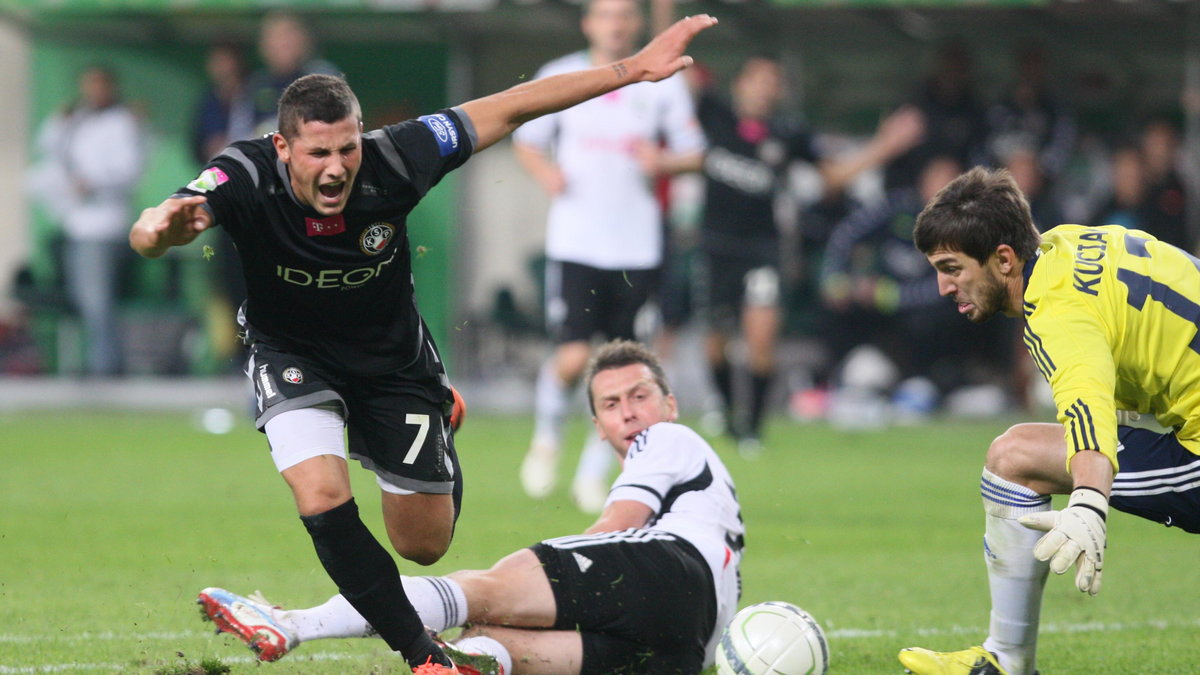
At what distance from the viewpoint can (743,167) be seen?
42.8 feet

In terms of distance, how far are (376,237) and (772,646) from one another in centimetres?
188

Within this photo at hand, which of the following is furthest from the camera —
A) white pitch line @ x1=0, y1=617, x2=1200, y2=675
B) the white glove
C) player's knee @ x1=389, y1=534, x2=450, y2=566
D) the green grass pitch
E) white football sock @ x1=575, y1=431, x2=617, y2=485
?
white football sock @ x1=575, y1=431, x2=617, y2=485

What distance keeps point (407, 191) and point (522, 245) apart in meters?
11.9

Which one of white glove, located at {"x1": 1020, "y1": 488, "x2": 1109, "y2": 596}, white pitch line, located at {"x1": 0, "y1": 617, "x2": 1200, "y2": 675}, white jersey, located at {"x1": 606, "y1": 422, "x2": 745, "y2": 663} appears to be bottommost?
white pitch line, located at {"x1": 0, "y1": 617, "x2": 1200, "y2": 675}

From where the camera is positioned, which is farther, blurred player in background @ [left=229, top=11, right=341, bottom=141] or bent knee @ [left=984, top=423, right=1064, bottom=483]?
blurred player in background @ [left=229, top=11, right=341, bottom=141]

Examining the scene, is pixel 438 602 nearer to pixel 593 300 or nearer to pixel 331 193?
pixel 331 193

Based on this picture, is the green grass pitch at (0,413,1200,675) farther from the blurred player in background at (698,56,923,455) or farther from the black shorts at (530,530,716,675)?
Result: the blurred player in background at (698,56,923,455)

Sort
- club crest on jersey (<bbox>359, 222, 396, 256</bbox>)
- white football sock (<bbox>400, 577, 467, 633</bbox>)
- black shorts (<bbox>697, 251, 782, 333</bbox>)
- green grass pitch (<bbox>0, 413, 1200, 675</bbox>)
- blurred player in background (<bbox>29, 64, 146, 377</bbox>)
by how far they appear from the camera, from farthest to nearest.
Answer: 1. blurred player in background (<bbox>29, 64, 146, 377</bbox>)
2. black shorts (<bbox>697, 251, 782, 333</bbox>)
3. green grass pitch (<bbox>0, 413, 1200, 675</bbox>)
4. club crest on jersey (<bbox>359, 222, 396, 256</bbox>)
5. white football sock (<bbox>400, 577, 467, 633</bbox>)

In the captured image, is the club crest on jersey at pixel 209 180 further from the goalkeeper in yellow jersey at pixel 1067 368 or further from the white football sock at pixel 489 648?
the goalkeeper in yellow jersey at pixel 1067 368

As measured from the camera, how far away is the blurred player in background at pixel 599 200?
9.68 m

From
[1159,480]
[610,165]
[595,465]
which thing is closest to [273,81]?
[610,165]

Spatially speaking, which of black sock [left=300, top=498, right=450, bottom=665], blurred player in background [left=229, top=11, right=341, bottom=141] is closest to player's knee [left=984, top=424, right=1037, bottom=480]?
black sock [left=300, top=498, right=450, bottom=665]

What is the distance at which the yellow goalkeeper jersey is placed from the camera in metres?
4.15

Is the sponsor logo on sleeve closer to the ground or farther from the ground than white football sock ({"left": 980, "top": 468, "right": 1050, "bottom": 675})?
farther from the ground
